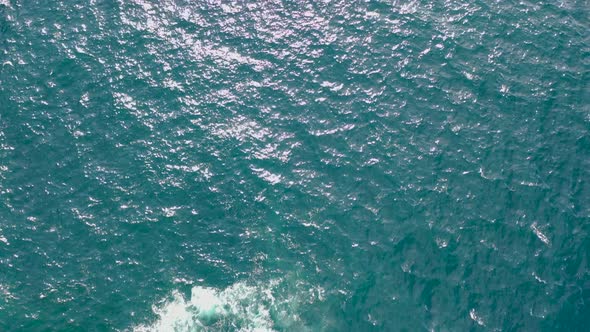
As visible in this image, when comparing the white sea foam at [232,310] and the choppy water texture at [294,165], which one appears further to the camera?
the choppy water texture at [294,165]

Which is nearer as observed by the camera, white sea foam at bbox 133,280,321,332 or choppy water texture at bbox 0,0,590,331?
white sea foam at bbox 133,280,321,332

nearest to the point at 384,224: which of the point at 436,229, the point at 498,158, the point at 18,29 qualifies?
the point at 436,229

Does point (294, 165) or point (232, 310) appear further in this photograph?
point (294, 165)

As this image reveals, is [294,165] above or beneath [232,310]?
above
